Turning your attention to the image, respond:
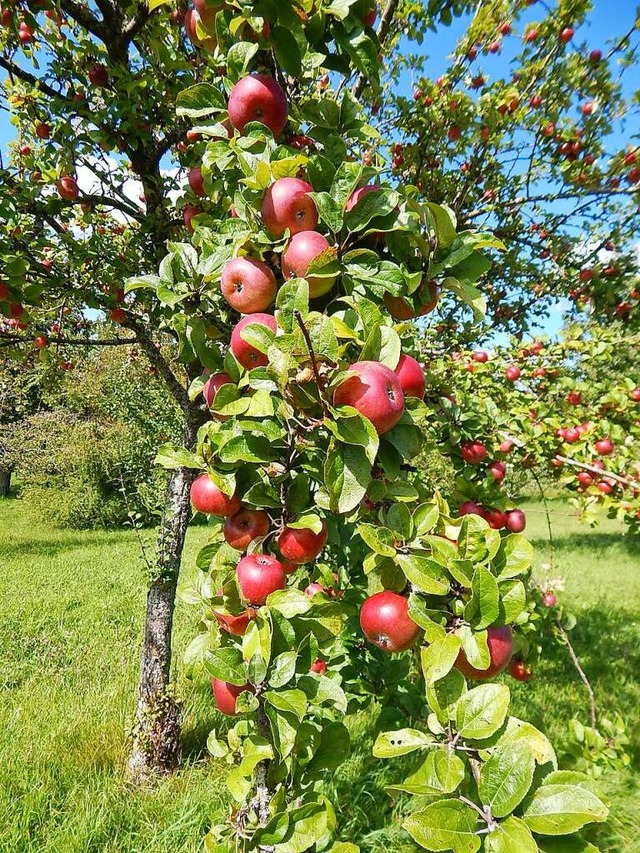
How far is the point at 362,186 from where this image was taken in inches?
39.4

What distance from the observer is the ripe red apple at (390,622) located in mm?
932

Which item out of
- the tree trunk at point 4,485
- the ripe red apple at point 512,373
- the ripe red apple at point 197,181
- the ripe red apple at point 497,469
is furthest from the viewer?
the tree trunk at point 4,485

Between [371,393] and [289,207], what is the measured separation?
39 centimetres

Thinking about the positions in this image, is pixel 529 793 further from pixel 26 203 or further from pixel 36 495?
pixel 36 495

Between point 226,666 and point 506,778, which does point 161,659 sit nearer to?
point 226,666

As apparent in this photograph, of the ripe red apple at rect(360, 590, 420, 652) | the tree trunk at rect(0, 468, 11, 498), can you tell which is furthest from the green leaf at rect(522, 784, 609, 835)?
the tree trunk at rect(0, 468, 11, 498)

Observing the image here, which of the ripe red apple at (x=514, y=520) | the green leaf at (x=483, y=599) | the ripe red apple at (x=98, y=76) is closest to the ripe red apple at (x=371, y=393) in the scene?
the green leaf at (x=483, y=599)

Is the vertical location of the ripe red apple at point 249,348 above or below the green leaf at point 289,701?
above

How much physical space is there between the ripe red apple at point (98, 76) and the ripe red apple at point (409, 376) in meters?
2.41

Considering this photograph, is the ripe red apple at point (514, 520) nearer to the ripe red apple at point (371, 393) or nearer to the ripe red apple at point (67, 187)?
the ripe red apple at point (371, 393)

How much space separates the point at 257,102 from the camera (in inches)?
41.1

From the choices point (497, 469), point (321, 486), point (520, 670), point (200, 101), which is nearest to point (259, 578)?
point (321, 486)

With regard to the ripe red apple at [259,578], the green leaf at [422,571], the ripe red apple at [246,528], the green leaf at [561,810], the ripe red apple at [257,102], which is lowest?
the green leaf at [561,810]

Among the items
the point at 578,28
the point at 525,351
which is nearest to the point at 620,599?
the point at 525,351
